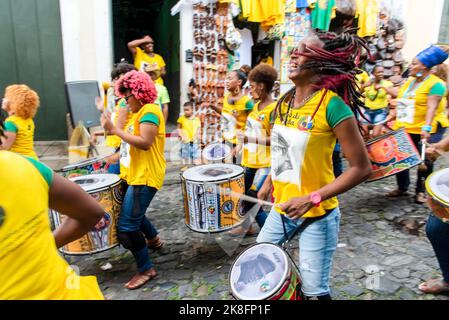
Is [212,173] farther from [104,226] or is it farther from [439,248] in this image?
[439,248]

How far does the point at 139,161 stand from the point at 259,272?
5.33 feet

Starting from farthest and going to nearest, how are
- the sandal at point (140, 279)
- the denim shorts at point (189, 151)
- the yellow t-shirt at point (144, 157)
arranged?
the denim shorts at point (189, 151), the sandal at point (140, 279), the yellow t-shirt at point (144, 157)

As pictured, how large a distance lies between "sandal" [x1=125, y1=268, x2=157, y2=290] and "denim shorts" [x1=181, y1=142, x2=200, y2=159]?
12.6 ft

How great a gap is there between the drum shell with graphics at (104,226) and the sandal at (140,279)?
1.13 ft

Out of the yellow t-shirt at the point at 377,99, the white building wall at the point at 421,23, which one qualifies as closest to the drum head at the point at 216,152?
the yellow t-shirt at the point at 377,99

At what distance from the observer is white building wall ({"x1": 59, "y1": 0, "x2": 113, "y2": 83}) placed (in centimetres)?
669

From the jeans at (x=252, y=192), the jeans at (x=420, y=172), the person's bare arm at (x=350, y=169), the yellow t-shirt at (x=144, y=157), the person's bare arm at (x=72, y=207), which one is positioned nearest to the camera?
the person's bare arm at (x=72, y=207)

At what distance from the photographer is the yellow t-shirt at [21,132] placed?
399cm

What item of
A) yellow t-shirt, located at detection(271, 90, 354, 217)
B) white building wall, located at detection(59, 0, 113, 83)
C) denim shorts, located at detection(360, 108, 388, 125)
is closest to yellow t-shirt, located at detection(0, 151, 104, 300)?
yellow t-shirt, located at detection(271, 90, 354, 217)

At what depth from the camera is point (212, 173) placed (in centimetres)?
351

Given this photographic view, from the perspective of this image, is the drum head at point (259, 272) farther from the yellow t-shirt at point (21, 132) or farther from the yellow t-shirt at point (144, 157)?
the yellow t-shirt at point (21, 132)

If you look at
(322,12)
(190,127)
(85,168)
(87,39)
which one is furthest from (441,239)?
(322,12)

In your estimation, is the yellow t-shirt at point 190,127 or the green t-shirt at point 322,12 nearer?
the yellow t-shirt at point 190,127

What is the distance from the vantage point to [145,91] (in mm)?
3023
